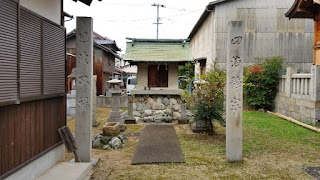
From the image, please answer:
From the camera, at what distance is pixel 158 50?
48.2ft

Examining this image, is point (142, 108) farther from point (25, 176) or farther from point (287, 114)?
point (25, 176)

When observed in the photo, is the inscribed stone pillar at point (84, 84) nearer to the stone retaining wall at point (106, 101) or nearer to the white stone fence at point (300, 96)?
the white stone fence at point (300, 96)

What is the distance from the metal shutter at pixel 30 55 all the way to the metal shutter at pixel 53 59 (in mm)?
309

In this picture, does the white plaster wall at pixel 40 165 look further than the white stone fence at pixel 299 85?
No

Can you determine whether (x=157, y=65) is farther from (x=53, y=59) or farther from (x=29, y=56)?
(x=29, y=56)

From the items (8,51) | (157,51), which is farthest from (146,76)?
(8,51)

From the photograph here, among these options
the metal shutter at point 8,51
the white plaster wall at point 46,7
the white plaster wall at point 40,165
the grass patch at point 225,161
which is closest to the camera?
the metal shutter at point 8,51

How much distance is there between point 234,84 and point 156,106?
8.17 meters

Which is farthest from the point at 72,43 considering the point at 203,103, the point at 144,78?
the point at 203,103

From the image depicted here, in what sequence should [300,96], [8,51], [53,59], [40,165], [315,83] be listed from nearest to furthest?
[8,51] → [40,165] → [53,59] → [315,83] → [300,96]

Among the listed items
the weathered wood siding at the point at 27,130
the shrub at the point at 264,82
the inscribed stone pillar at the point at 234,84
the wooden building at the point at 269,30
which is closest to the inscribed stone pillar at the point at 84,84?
the weathered wood siding at the point at 27,130

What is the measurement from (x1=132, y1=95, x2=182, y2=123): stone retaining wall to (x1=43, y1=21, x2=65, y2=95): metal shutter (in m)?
8.18

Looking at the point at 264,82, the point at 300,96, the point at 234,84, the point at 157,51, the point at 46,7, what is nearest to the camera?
the point at 46,7

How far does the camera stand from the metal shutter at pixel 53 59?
17.7ft
